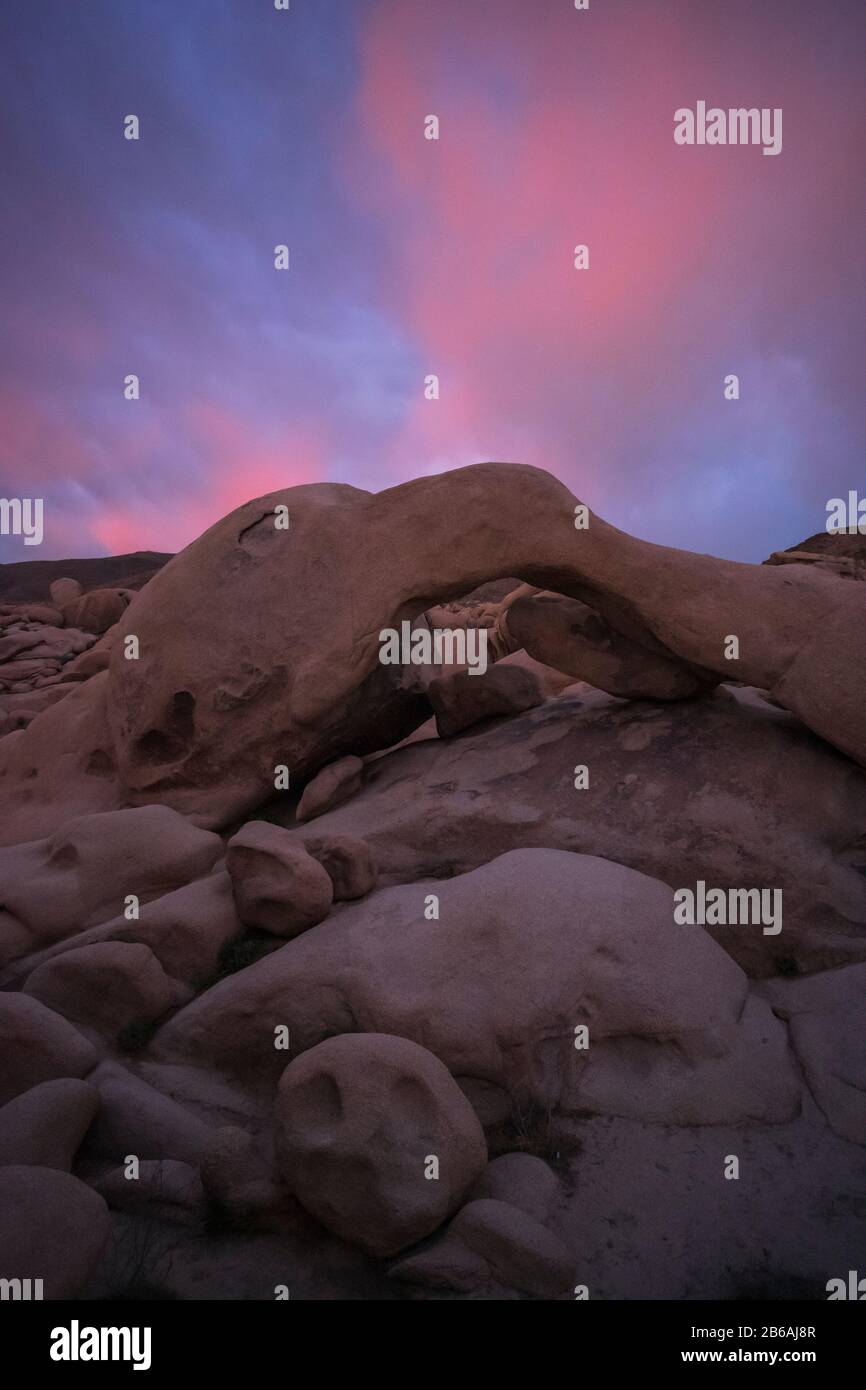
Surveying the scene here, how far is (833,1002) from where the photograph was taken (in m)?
4.07

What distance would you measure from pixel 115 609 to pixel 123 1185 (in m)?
18.2

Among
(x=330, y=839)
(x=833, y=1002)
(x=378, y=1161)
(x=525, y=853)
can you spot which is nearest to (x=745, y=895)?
(x=833, y=1002)

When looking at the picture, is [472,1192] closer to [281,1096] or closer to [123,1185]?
[281,1096]

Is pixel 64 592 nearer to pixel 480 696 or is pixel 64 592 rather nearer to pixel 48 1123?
pixel 480 696

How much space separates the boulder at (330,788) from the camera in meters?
6.32

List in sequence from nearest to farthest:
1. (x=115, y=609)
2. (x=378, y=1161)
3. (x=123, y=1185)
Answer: (x=378, y=1161)
(x=123, y=1185)
(x=115, y=609)

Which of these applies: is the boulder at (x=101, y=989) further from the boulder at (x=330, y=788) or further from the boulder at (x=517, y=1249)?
the boulder at (x=330, y=788)

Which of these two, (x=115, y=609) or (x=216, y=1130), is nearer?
(x=216, y=1130)

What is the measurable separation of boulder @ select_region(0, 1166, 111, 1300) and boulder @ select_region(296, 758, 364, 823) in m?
3.70

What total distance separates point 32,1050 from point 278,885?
1.34 meters

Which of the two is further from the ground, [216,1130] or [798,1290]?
[216,1130]

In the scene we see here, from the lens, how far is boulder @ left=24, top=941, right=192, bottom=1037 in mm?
3908

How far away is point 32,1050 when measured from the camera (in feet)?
11.1

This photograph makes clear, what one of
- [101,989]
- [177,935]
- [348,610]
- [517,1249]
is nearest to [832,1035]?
[517,1249]
